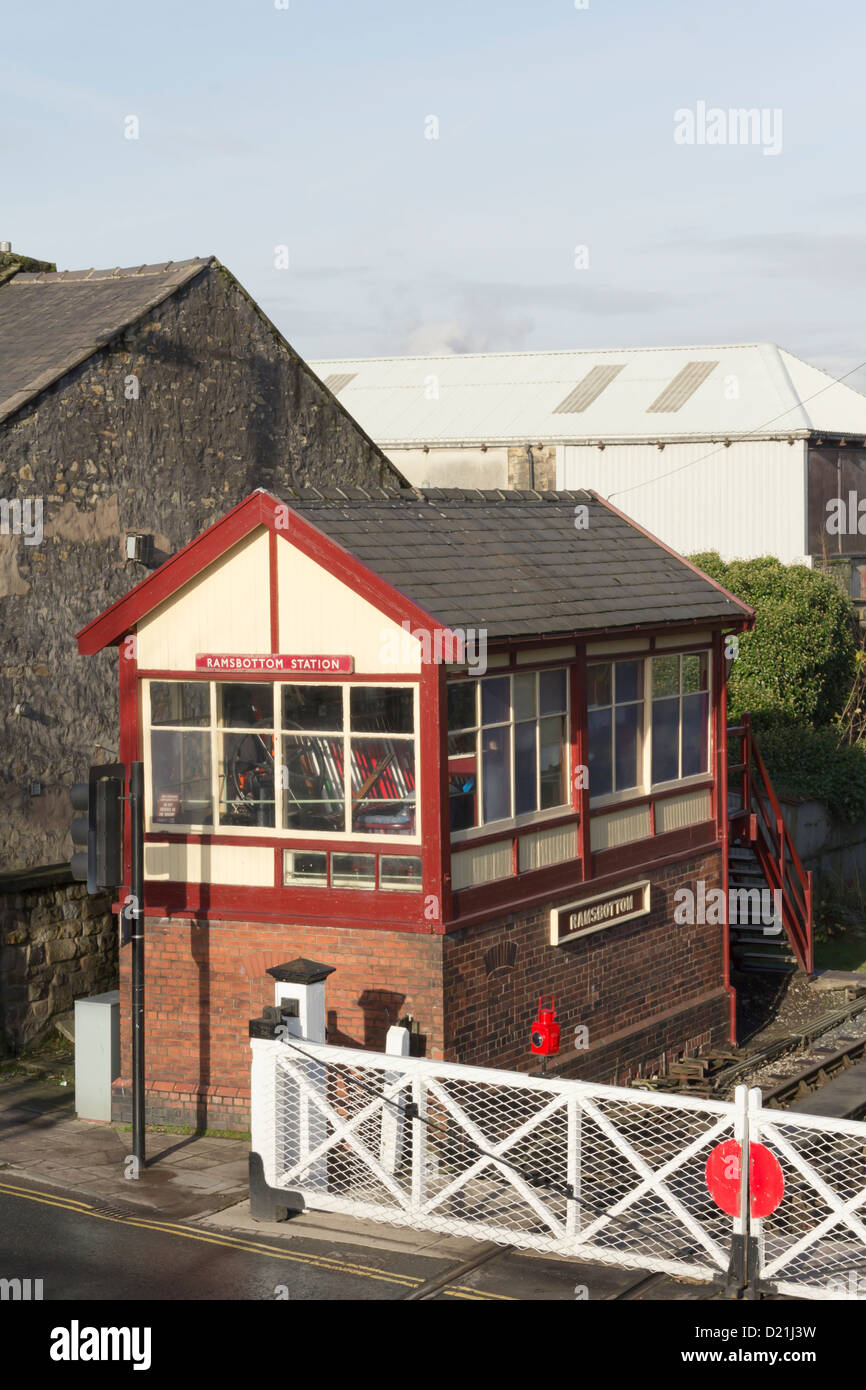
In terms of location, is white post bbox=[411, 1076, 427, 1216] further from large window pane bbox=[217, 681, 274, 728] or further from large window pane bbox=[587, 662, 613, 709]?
large window pane bbox=[587, 662, 613, 709]

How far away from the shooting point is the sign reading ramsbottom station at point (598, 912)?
15055 mm

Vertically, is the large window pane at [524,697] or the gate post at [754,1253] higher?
the large window pane at [524,697]

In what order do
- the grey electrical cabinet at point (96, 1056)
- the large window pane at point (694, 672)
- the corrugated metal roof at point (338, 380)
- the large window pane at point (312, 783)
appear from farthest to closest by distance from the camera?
1. the corrugated metal roof at point (338, 380)
2. the large window pane at point (694, 672)
3. the grey electrical cabinet at point (96, 1056)
4. the large window pane at point (312, 783)

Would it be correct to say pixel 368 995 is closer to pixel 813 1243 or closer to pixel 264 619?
pixel 264 619

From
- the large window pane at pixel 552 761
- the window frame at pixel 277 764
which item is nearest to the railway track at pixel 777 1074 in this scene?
the large window pane at pixel 552 761

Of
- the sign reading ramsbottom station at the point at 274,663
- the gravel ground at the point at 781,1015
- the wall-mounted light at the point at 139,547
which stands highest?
the wall-mounted light at the point at 139,547

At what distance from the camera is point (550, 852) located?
15.1 metres

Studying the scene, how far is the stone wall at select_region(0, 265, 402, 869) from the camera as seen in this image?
17.5m

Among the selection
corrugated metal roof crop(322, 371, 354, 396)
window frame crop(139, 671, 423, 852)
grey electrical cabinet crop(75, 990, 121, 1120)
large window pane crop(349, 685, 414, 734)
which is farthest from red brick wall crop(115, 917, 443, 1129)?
corrugated metal roof crop(322, 371, 354, 396)

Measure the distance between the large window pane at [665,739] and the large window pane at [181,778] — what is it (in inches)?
189

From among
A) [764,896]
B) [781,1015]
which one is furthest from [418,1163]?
[764,896]

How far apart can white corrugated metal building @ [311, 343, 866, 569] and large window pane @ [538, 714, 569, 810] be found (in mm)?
24206

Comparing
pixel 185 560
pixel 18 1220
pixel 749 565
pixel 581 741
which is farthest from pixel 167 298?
pixel 749 565

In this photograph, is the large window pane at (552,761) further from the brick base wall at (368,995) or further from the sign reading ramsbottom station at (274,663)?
the sign reading ramsbottom station at (274,663)
